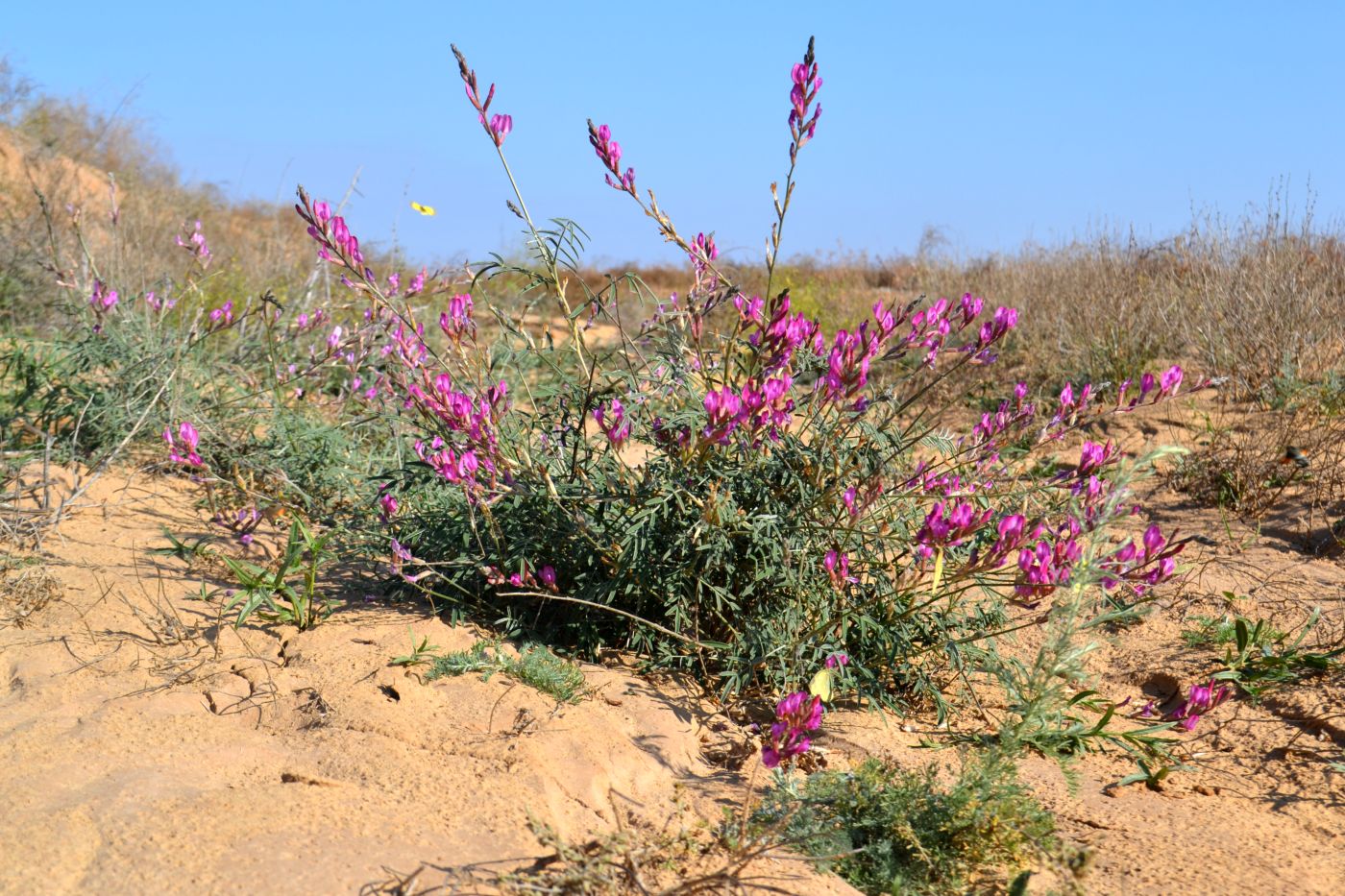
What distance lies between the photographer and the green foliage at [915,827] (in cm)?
220

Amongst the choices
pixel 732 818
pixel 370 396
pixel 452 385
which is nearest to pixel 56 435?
pixel 370 396

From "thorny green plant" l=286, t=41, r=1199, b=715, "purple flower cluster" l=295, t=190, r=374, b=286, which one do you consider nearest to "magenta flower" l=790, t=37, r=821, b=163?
"thorny green plant" l=286, t=41, r=1199, b=715

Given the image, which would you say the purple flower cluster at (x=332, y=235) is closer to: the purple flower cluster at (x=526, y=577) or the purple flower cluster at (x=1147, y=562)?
the purple flower cluster at (x=526, y=577)

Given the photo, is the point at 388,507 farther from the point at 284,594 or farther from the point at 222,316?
the point at 222,316

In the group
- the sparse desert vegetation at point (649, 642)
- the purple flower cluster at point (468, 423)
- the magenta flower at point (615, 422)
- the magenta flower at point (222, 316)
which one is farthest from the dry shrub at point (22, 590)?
the magenta flower at point (615, 422)

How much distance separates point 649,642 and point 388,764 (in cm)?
90

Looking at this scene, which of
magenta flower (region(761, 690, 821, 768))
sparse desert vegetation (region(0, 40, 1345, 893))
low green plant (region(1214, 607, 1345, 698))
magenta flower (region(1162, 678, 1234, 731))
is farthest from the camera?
low green plant (region(1214, 607, 1345, 698))

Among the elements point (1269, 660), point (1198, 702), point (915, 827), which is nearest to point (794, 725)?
point (915, 827)

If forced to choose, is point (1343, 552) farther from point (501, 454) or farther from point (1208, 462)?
point (501, 454)

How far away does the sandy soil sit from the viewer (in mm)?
2002

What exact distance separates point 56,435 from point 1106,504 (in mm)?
4127

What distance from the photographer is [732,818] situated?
2.35 meters

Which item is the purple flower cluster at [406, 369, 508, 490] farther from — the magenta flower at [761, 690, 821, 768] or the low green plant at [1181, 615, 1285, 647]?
the low green plant at [1181, 615, 1285, 647]

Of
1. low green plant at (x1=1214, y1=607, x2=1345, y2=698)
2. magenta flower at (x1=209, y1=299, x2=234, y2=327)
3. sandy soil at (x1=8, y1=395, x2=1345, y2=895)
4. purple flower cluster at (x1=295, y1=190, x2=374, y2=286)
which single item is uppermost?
purple flower cluster at (x1=295, y1=190, x2=374, y2=286)
